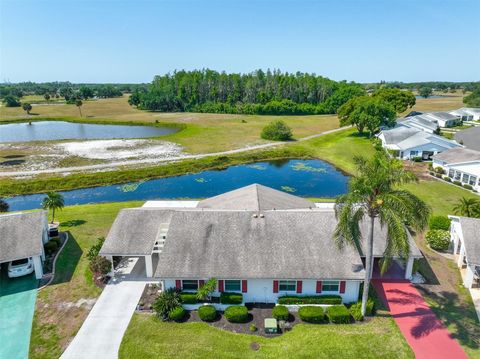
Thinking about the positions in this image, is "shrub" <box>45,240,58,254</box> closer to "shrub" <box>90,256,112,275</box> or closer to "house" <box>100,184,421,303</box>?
"shrub" <box>90,256,112,275</box>

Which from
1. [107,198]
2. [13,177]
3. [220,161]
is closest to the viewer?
[107,198]

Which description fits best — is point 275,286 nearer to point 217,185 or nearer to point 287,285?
point 287,285

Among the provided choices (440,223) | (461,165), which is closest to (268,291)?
(440,223)

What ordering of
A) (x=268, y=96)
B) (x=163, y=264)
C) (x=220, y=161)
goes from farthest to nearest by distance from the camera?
1. (x=268, y=96)
2. (x=220, y=161)
3. (x=163, y=264)

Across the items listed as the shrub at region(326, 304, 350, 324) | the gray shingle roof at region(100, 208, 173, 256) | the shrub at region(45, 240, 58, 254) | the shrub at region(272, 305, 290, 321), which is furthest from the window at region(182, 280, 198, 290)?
the shrub at region(45, 240, 58, 254)

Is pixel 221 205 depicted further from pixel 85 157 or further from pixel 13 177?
pixel 85 157

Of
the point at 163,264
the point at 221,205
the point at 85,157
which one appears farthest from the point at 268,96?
the point at 163,264

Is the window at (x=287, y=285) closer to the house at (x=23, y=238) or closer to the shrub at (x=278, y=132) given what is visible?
the house at (x=23, y=238)
